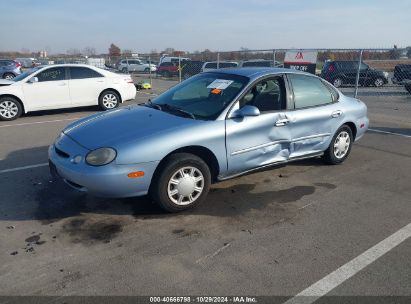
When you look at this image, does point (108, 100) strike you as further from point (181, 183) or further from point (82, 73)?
point (181, 183)

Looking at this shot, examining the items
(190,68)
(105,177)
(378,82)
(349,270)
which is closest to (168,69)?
(190,68)

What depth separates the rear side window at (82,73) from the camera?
33.7ft

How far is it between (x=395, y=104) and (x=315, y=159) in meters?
9.59

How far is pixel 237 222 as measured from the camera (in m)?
3.85

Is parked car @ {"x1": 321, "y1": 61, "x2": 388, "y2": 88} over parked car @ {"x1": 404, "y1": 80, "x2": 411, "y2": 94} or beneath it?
over

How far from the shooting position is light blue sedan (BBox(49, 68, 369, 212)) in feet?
12.1

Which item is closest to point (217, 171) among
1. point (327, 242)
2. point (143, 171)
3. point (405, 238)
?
point (143, 171)

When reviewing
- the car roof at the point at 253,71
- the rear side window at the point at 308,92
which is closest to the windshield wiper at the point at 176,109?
the car roof at the point at 253,71

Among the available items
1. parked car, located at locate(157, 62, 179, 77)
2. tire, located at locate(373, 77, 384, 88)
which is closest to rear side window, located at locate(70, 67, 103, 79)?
tire, located at locate(373, 77, 384, 88)

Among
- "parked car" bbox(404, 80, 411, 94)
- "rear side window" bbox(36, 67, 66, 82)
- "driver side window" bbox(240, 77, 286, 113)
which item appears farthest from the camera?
"parked car" bbox(404, 80, 411, 94)

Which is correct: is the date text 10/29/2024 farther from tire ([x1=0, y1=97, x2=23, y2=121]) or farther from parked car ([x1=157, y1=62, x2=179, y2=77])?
parked car ([x1=157, y1=62, x2=179, y2=77])

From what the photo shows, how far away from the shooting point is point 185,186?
395 cm

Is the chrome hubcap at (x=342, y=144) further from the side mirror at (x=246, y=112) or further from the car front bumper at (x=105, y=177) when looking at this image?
the car front bumper at (x=105, y=177)

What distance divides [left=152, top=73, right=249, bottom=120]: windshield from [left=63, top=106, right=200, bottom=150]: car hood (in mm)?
263
